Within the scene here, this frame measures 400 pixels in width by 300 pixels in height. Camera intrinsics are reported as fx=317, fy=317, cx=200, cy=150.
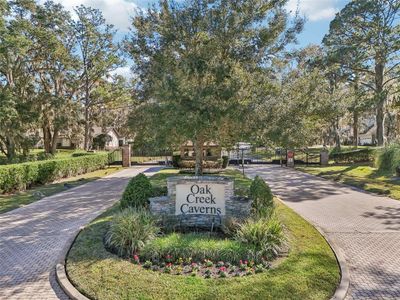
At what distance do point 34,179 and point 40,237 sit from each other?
354 inches

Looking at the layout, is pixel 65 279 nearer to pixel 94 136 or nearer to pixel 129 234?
pixel 129 234

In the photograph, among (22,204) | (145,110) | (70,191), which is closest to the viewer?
(145,110)

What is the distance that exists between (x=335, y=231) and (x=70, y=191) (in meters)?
11.4

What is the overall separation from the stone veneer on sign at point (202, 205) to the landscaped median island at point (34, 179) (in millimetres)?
6114

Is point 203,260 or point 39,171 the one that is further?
point 39,171

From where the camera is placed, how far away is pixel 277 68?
10422 mm

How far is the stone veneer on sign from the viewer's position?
7.97 meters

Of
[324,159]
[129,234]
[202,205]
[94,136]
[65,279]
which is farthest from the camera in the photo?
[94,136]

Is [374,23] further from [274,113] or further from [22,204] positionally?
[22,204]

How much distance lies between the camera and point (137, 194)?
28.3ft

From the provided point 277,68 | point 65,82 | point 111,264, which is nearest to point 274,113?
point 277,68

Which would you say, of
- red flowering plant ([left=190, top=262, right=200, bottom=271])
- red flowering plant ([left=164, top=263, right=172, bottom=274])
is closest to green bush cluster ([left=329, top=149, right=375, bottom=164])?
red flowering plant ([left=190, top=262, right=200, bottom=271])

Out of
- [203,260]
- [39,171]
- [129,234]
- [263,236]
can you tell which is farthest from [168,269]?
[39,171]

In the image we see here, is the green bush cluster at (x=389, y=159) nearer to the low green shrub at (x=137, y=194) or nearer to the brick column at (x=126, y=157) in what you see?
the low green shrub at (x=137, y=194)
